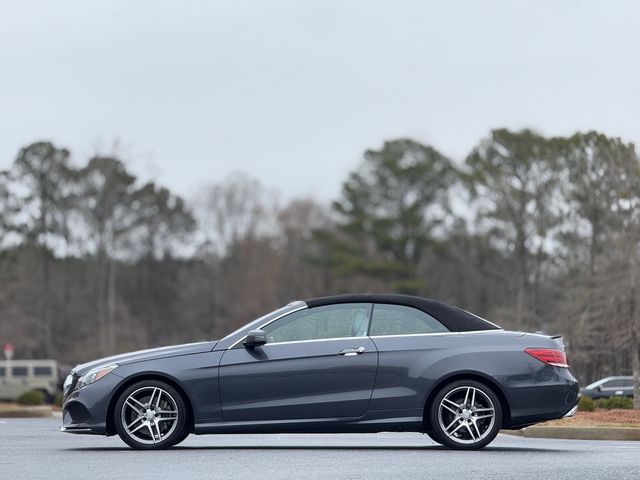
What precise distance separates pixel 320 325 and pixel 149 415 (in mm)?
1801

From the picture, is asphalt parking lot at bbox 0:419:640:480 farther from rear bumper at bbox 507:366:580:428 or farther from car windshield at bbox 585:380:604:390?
car windshield at bbox 585:380:604:390

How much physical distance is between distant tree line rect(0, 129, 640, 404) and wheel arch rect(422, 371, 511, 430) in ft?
143

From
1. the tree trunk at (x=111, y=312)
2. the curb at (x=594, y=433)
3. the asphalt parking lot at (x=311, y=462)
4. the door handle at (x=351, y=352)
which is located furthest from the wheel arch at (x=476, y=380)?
the tree trunk at (x=111, y=312)

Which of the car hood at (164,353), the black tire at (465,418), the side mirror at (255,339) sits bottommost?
the black tire at (465,418)

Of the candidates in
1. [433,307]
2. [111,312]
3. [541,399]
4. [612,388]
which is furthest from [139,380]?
[111,312]

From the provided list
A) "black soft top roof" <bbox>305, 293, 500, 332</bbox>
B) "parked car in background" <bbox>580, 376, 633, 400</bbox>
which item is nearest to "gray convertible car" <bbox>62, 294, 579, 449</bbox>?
"black soft top roof" <bbox>305, 293, 500, 332</bbox>

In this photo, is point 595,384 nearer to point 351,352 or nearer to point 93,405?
point 351,352

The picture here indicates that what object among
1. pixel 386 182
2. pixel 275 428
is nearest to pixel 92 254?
pixel 386 182

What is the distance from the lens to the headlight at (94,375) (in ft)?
45.1

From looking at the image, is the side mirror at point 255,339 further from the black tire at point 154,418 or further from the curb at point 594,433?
the curb at point 594,433

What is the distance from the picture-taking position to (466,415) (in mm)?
13547

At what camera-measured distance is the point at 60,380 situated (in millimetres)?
57000

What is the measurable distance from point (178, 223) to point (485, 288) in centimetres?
1975

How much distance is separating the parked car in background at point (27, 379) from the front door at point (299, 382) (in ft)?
139
